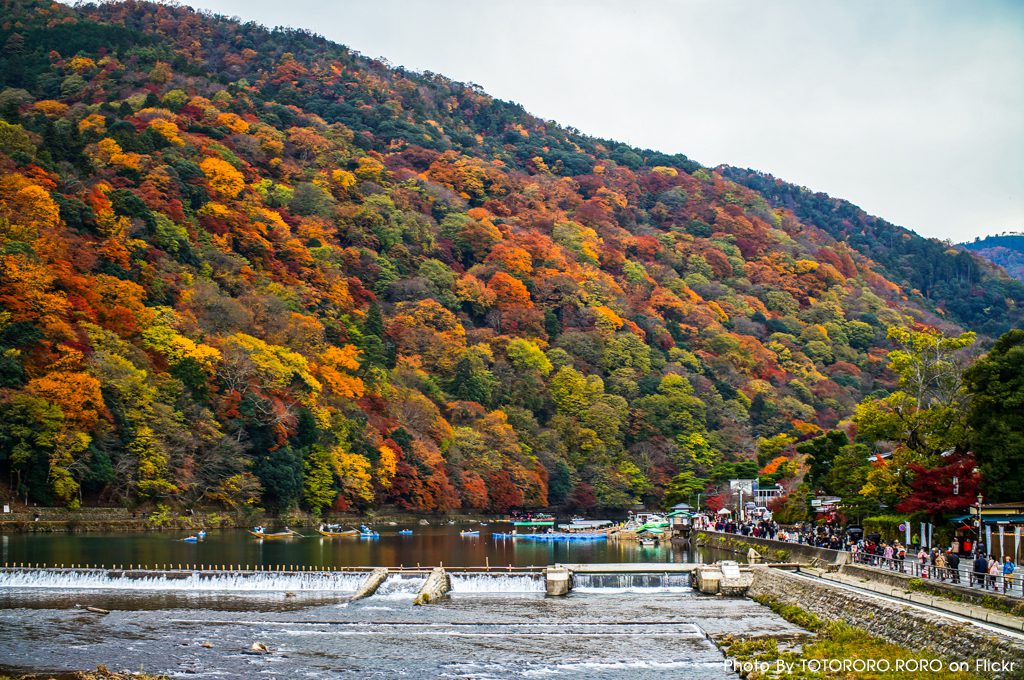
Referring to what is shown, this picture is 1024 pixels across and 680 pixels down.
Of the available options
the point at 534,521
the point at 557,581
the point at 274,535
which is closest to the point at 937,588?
the point at 557,581

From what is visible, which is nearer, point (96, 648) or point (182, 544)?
point (96, 648)

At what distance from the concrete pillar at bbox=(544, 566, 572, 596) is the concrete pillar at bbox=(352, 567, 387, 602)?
7224 mm

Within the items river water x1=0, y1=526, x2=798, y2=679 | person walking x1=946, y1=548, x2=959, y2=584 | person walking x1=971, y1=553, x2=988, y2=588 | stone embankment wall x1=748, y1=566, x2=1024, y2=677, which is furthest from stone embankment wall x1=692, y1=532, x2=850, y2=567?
person walking x1=971, y1=553, x2=988, y2=588

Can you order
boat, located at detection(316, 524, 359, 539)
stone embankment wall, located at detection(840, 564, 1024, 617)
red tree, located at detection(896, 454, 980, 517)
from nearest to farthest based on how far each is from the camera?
stone embankment wall, located at detection(840, 564, 1024, 617)
red tree, located at detection(896, 454, 980, 517)
boat, located at detection(316, 524, 359, 539)

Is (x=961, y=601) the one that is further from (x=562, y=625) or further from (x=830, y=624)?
(x=562, y=625)

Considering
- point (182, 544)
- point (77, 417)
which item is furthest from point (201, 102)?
point (182, 544)

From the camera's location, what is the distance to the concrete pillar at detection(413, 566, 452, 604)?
1576 inches

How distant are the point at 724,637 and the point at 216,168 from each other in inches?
3794

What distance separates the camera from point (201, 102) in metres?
140

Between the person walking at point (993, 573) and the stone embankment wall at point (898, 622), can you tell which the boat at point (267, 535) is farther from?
the person walking at point (993, 573)

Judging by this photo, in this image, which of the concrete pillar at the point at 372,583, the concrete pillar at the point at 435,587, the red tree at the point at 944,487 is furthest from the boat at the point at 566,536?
the red tree at the point at 944,487

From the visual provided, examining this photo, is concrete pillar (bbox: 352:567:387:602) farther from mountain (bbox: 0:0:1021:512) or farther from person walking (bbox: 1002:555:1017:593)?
mountain (bbox: 0:0:1021:512)

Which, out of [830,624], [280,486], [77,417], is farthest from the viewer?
[280,486]

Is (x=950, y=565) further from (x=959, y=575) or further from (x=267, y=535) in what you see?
(x=267, y=535)
